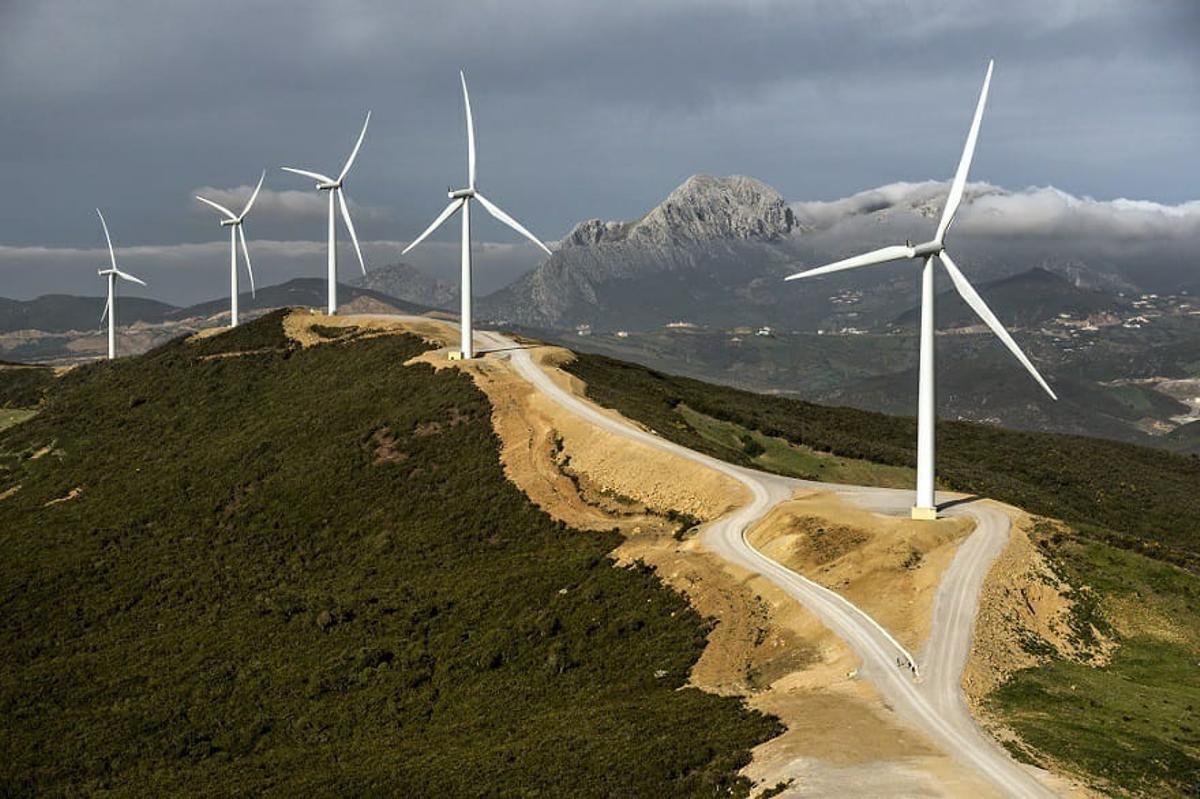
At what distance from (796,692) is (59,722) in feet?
170

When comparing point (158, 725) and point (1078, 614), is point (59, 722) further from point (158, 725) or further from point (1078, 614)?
point (1078, 614)

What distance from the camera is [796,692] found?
177ft

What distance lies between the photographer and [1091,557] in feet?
249

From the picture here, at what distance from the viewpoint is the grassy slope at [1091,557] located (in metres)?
45.7

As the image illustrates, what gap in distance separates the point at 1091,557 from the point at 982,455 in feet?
353

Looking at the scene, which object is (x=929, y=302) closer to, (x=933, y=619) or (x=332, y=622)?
(x=933, y=619)

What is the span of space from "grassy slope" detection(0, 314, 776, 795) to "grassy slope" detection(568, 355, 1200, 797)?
624 inches

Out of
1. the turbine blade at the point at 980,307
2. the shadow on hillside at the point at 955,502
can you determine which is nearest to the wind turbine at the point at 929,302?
the turbine blade at the point at 980,307

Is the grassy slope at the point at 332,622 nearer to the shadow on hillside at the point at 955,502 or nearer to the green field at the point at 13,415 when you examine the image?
the shadow on hillside at the point at 955,502

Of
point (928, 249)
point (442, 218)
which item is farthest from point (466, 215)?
point (928, 249)

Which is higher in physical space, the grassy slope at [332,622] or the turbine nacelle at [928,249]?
the turbine nacelle at [928,249]

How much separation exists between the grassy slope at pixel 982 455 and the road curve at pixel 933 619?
666 inches

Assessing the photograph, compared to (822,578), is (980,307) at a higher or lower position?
higher

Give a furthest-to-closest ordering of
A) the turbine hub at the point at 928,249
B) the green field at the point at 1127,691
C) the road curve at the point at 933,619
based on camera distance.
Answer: the turbine hub at the point at 928,249, the road curve at the point at 933,619, the green field at the point at 1127,691
